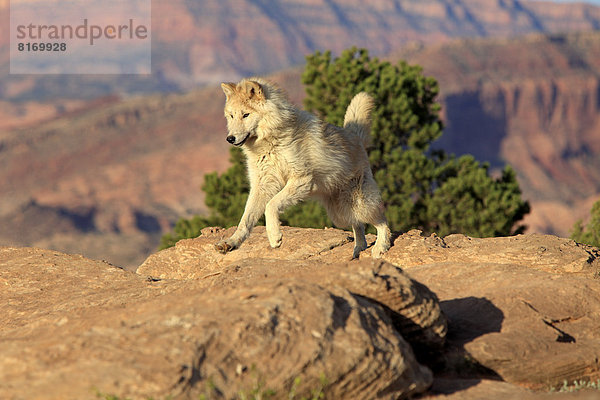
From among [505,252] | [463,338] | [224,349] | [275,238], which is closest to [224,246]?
[275,238]

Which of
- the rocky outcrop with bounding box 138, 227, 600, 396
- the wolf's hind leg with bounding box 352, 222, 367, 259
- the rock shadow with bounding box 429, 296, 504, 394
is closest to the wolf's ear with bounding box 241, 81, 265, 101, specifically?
the rocky outcrop with bounding box 138, 227, 600, 396

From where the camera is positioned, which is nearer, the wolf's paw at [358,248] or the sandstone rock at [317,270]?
the sandstone rock at [317,270]

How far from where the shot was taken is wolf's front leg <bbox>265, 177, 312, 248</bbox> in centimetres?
768

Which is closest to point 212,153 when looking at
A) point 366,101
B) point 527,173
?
point 527,173

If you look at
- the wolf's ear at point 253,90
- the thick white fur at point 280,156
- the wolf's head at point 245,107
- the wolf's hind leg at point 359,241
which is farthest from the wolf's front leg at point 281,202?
the wolf's hind leg at point 359,241

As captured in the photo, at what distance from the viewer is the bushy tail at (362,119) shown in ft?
32.0

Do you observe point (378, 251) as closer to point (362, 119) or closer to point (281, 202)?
point (362, 119)

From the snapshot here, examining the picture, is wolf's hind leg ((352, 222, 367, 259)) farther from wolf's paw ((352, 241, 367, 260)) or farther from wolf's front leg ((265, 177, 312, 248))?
wolf's front leg ((265, 177, 312, 248))

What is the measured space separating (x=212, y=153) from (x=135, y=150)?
35.6 feet

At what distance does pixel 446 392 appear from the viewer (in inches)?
Result: 209

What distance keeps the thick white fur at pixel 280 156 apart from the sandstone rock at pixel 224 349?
2.39m

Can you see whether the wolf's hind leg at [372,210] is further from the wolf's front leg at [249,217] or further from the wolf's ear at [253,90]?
the wolf's ear at [253,90]

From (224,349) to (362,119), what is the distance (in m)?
5.78

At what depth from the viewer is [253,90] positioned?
7.93 metres
